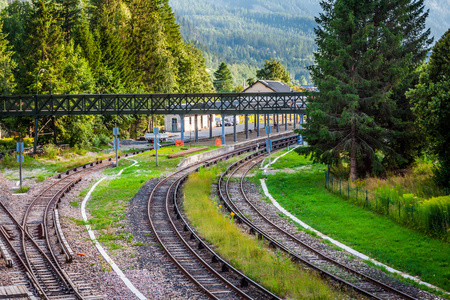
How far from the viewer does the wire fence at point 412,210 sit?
20.5m

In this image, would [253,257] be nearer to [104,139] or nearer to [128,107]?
[128,107]

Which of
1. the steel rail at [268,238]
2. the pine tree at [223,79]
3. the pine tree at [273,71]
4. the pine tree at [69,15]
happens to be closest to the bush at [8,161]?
the steel rail at [268,238]

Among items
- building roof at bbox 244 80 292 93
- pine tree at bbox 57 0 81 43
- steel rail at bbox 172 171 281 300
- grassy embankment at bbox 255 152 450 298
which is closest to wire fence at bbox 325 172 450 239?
grassy embankment at bbox 255 152 450 298

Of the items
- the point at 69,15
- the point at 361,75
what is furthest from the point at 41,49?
the point at 361,75

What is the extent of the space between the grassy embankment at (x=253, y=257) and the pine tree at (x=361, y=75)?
32.6 ft

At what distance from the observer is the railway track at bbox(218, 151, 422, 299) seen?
1498 centimetres

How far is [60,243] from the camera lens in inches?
766

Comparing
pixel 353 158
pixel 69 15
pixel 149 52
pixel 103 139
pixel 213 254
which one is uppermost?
pixel 69 15

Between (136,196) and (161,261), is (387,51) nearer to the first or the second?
(136,196)

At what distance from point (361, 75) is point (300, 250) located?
56.4 ft

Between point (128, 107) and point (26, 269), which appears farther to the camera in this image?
point (128, 107)

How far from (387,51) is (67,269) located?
24277 mm

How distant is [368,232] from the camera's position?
21.5 meters

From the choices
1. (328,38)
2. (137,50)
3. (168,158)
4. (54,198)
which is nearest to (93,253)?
(54,198)
